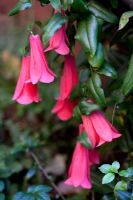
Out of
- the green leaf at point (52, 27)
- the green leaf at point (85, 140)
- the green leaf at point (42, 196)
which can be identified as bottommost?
the green leaf at point (42, 196)

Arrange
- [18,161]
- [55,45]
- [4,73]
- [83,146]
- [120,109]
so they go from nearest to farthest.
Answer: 1. [55,45]
2. [83,146]
3. [120,109]
4. [18,161]
5. [4,73]

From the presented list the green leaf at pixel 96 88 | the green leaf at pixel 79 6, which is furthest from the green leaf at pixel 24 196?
the green leaf at pixel 79 6

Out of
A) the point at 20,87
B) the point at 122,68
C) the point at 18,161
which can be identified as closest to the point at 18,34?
the point at 18,161

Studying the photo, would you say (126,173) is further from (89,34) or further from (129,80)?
(89,34)

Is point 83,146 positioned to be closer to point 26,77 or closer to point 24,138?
point 26,77

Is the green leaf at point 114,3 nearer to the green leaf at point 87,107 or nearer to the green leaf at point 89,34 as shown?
the green leaf at point 89,34

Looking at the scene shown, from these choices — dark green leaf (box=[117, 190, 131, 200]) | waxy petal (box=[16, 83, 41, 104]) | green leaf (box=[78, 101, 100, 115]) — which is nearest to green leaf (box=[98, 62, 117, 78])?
green leaf (box=[78, 101, 100, 115])
